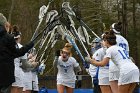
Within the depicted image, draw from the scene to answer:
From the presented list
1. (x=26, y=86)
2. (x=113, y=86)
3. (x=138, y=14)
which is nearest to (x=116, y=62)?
(x=113, y=86)

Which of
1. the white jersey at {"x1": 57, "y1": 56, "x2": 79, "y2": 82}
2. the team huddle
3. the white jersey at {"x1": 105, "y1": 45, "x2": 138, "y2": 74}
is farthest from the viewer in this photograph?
the white jersey at {"x1": 57, "y1": 56, "x2": 79, "y2": 82}

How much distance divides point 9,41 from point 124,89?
2828mm

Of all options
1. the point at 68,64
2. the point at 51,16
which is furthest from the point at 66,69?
the point at 51,16

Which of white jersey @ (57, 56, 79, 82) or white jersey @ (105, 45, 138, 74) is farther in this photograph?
white jersey @ (57, 56, 79, 82)

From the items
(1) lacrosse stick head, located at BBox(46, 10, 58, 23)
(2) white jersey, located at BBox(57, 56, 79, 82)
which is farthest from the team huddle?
(1) lacrosse stick head, located at BBox(46, 10, 58, 23)

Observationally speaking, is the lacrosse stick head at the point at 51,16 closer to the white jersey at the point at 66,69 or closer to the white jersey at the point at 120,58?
the white jersey at the point at 66,69

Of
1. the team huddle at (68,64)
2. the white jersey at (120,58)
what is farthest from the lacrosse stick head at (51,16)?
the white jersey at (120,58)

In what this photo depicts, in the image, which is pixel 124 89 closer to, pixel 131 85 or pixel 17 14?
pixel 131 85

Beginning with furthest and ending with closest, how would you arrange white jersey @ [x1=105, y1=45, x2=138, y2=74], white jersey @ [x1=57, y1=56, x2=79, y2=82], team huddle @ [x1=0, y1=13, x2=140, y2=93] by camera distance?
white jersey @ [x1=57, y1=56, x2=79, y2=82] < white jersey @ [x1=105, y1=45, x2=138, y2=74] < team huddle @ [x1=0, y1=13, x2=140, y2=93]

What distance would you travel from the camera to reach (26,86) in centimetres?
1259

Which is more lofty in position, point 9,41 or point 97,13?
point 97,13

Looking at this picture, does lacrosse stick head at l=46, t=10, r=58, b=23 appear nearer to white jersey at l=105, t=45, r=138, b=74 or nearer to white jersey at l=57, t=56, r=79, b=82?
white jersey at l=57, t=56, r=79, b=82

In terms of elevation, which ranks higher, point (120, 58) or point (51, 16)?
point (51, 16)

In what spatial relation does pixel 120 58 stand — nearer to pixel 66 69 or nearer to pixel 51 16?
pixel 66 69
